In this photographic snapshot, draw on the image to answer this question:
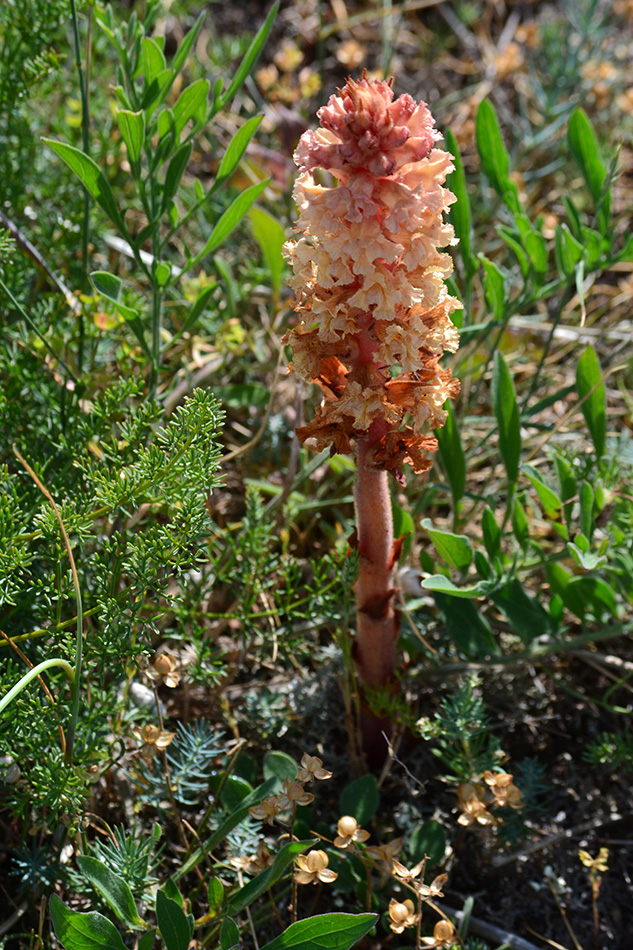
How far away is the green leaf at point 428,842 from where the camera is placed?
1.76m

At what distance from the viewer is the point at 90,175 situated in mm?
1648

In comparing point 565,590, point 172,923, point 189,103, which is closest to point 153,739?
point 172,923

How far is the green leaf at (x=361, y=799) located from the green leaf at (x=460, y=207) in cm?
111

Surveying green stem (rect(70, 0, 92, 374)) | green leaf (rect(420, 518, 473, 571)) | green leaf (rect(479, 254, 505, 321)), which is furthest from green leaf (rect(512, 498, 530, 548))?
green stem (rect(70, 0, 92, 374))

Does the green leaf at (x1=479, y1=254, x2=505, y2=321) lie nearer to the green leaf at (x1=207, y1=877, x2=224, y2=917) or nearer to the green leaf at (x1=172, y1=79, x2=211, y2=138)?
the green leaf at (x1=172, y1=79, x2=211, y2=138)

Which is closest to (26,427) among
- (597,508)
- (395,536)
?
(395,536)

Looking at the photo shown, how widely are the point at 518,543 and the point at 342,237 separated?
98 cm

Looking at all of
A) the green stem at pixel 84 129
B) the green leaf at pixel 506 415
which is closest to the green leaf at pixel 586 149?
the green leaf at pixel 506 415

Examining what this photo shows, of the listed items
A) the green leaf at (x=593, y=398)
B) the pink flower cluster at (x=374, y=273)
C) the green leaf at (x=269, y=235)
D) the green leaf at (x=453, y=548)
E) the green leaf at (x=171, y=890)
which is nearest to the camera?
the pink flower cluster at (x=374, y=273)

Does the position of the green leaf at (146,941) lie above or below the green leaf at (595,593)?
below

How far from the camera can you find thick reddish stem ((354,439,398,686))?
5.12 feet

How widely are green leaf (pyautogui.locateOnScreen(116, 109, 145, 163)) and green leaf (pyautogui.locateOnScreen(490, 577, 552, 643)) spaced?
3.78 feet

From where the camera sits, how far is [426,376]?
1.45 m

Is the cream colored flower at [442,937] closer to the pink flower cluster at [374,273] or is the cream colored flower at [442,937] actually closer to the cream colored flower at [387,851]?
the cream colored flower at [387,851]
